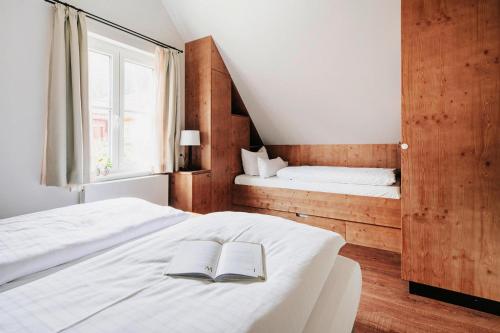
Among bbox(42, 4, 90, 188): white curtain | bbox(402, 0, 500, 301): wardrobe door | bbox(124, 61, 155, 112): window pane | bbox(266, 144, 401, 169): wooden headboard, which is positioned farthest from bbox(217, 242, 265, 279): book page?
bbox(266, 144, 401, 169): wooden headboard

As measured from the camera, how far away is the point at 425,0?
175 cm

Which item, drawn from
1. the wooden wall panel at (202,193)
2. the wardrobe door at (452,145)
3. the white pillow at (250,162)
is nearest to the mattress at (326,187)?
the white pillow at (250,162)

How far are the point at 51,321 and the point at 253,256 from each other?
0.63 metres

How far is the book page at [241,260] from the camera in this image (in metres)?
0.89

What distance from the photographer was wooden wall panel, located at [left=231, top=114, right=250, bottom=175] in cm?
375

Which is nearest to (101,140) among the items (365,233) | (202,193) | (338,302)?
(202,193)

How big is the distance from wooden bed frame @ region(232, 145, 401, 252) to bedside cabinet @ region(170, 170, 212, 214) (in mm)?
589

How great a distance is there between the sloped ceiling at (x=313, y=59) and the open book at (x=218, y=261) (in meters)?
2.34

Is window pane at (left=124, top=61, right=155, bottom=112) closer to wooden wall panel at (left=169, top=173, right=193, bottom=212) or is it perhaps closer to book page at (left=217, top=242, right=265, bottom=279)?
wooden wall panel at (left=169, top=173, right=193, bottom=212)

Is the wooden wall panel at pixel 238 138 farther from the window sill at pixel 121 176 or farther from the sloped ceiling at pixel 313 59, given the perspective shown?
the window sill at pixel 121 176

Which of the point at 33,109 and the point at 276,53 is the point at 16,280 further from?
the point at 276,53

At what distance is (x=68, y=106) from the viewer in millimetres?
2219

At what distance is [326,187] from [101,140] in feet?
8.26

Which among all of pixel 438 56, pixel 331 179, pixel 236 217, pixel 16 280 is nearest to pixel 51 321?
pixel 16 280
